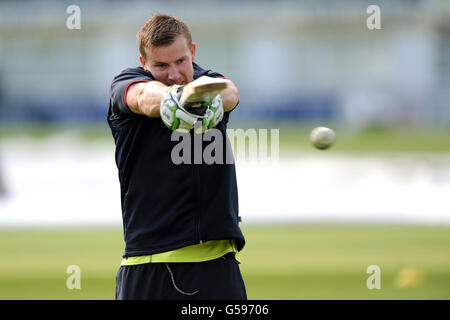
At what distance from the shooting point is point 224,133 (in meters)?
3.90

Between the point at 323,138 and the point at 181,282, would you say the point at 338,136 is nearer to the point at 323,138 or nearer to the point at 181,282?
the point at 323,138

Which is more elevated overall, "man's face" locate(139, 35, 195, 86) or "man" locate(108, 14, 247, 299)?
"man's face" locate(139, 35, 195, 86)

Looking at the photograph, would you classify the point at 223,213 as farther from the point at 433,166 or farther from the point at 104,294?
the point at 433,166

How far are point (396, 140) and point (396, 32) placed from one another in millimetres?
15818

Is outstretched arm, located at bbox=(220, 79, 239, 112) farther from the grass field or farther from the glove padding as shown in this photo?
the grass field

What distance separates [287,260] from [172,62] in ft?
22.2

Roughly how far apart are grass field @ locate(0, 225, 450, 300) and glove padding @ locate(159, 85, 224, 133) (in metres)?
4.41

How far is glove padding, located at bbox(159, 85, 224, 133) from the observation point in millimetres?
3348

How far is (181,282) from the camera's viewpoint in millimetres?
3758

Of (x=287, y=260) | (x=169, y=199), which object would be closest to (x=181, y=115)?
(x=169, y=199)

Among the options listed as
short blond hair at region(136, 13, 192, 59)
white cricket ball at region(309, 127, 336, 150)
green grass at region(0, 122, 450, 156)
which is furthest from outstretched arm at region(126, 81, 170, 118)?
green grass at region(0, 122, 450, 156)

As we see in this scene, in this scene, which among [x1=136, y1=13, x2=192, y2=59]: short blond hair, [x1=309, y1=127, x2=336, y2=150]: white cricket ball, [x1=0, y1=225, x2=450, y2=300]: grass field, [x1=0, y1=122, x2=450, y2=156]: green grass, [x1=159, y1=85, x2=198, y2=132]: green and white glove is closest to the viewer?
[x1=159, y1=85, x2=198, y2=132]: green and white glove
